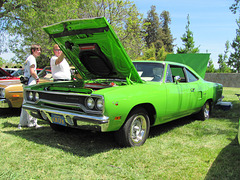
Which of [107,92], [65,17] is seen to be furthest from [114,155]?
[65,17]

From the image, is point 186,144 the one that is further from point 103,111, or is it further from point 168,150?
point 103,111

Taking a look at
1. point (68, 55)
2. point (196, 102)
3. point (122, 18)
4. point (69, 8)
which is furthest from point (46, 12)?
point (196, 102)

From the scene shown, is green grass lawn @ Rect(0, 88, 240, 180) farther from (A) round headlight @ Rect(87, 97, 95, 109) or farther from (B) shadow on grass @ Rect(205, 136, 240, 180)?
(A) round headlight @ Rect(87, 97, 95, 109)

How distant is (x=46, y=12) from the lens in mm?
14312

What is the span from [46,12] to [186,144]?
515 inches

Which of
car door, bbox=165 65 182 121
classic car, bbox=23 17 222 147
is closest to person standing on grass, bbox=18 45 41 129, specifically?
classic car, bbox=23 17 222 147

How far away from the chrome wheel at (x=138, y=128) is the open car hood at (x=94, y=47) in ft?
2.49

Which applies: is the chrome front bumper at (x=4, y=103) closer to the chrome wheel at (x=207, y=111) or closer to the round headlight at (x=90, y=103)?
the round headlight at (x=90, y=103)

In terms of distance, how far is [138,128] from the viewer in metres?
3.84

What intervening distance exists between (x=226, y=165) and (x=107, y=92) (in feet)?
6.34

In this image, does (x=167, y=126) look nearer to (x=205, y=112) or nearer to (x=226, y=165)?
(x=205, y=112)

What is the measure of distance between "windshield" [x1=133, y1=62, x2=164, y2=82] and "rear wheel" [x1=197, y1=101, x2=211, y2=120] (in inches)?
78.2

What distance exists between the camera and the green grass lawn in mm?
2904

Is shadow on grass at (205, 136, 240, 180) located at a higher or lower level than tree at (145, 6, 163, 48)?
lower
